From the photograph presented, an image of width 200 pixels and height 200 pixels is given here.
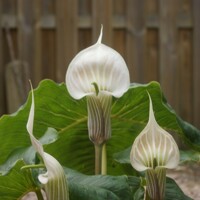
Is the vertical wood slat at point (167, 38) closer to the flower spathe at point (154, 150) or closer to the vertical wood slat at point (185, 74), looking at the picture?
the vertical wood slat at point (185, 74)

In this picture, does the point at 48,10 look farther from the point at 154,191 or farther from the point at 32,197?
the point at 154,191

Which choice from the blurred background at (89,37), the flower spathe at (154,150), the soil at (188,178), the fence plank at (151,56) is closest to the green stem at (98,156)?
the flower spathe at (154,150)

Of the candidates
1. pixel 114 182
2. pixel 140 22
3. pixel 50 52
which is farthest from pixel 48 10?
pixel 114 182

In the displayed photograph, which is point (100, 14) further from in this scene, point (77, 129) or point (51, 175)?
point (51, 175)

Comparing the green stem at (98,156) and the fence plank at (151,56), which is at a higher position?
the green stem at (98,156)

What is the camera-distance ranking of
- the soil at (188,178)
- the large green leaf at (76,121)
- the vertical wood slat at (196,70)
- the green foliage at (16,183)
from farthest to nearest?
the vertical wood slat at (196,70)
the soil at (188,178)
the large green leaf at (76,121)
the green foliage at (16,183)

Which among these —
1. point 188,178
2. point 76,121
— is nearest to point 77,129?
point 76,121
